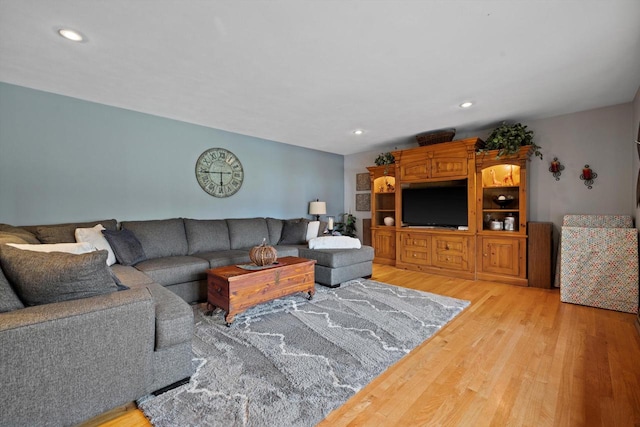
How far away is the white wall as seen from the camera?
337 centimetres

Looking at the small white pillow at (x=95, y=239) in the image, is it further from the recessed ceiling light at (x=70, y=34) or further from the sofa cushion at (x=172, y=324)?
the recessed ceiling light at (x=70, y=34)

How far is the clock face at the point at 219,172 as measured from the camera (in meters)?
4.27

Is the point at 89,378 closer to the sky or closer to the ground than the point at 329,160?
closer to the ground

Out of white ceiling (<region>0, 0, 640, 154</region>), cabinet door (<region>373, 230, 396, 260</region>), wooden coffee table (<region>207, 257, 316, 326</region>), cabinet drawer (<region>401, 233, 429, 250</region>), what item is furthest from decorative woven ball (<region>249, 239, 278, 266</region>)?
cabinet door (<region>373, 230, 396, 260</region>)

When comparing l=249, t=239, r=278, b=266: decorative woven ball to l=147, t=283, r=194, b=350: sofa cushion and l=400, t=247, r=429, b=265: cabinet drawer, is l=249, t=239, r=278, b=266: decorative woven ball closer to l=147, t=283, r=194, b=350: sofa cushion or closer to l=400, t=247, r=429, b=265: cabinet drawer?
l=147, t=283, r=194, b=350: sofa cushion

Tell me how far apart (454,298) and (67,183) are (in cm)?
469

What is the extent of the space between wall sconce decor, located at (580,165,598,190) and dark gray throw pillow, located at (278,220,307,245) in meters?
3.89

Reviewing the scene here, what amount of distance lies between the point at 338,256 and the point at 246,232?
1.53 meters

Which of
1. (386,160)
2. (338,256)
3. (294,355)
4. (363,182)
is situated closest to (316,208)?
(363,182)

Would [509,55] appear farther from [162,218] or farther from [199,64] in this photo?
[162,218]

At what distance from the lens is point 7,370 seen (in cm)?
112

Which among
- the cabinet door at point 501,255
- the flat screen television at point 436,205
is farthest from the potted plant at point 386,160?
the cabinet door at point 501,255

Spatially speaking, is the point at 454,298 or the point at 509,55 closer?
the point at 509,55

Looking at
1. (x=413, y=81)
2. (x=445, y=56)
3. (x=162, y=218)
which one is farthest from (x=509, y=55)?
(x=162, y=218)
